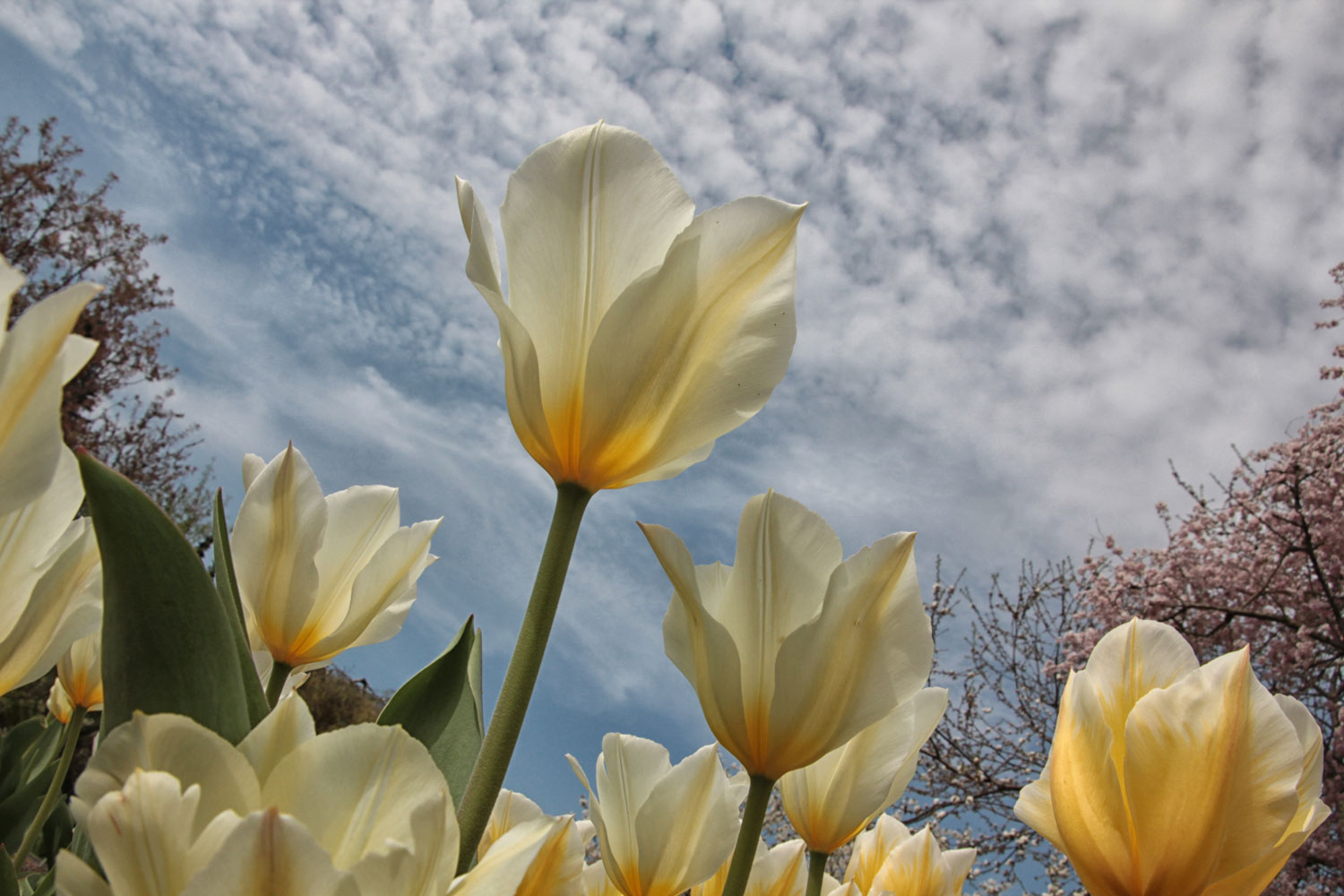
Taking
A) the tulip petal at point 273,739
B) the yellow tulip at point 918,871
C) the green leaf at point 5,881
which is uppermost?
the yellow tulip at point 918,871

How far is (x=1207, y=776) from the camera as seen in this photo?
529 millimetres

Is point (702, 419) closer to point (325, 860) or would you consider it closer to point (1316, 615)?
point (325, 860)

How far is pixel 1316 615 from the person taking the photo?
636 centimetres

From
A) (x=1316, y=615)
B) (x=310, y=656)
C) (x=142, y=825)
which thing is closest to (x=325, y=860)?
(x=142, y=825)

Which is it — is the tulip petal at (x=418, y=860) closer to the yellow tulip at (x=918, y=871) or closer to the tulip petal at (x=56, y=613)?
the tulip petal at (x=56, y=613)

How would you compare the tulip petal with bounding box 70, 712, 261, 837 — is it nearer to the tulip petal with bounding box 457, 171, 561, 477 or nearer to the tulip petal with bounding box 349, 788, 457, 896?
the tulip petal with bounding box 349, 788, 457, 896

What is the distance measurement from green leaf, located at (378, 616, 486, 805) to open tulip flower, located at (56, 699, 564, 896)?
189mm

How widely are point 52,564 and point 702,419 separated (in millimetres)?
339

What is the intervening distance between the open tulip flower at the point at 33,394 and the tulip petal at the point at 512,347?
19 centimetres

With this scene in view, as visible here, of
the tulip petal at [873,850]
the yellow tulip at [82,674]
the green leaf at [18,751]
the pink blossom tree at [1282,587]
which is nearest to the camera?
the tulip petal at [873,850]

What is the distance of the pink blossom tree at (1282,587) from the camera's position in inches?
235

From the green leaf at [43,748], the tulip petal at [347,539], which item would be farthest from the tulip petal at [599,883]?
the green leaf at [43,748]

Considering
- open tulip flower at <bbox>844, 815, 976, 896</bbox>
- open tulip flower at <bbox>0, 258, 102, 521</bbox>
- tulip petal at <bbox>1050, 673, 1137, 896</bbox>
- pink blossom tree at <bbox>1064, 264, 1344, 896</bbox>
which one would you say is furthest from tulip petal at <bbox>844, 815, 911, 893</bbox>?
pink blossom tree at <bbox>1064, 264, 1344, 896</bbox>

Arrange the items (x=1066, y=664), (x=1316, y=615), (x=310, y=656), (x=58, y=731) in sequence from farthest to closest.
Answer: (x=1066, y=664) < (x=1316, y=615) < (x=58, y=731) < (x=310, y=656)
